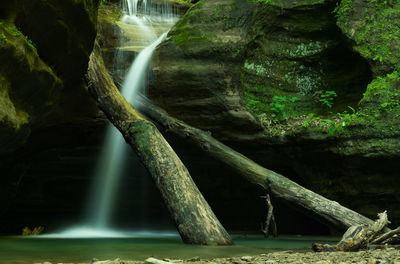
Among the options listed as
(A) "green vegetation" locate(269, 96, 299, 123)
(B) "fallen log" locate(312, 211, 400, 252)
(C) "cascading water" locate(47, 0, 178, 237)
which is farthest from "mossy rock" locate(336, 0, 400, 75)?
(C) "cascading water" locate(47, 0, 178, 237)

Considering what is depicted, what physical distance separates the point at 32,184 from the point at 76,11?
792 cm

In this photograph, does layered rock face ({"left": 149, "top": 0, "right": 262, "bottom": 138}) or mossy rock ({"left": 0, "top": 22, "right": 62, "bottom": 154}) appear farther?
layered rock face ({"left": 149, "top": 0, "right": 262, "bottom": 138})

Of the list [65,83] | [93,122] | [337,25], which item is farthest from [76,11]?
[337,25]

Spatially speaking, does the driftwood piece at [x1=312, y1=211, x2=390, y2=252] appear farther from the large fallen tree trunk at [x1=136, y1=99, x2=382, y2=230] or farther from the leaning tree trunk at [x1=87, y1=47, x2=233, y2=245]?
the leaning tree trunk at [x1=87, y1=47, x2=233, y2=245]

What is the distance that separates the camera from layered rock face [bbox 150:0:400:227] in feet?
27.2

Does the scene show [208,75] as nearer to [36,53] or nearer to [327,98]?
[327,98]

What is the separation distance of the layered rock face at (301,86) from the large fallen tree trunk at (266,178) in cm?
58

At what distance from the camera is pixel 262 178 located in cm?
743

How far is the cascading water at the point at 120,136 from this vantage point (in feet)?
30.3

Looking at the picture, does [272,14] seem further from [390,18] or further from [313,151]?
[313,151]

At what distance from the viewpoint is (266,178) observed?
7.38 meters

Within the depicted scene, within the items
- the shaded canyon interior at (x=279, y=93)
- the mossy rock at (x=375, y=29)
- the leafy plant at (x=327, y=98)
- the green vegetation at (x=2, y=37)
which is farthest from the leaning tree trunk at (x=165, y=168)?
the mossy rock at (x=375, y=29)

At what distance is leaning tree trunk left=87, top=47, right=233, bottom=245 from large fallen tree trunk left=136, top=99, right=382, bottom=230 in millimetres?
1046

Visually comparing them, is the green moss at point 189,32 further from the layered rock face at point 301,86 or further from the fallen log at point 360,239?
the fallen log at point 360,239
